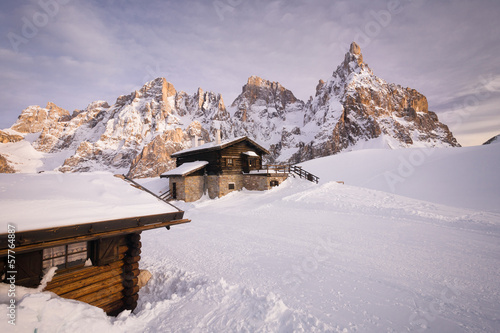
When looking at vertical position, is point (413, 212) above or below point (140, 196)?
below

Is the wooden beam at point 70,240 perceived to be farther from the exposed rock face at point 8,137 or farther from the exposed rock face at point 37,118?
the exposed rock face at point 37,118

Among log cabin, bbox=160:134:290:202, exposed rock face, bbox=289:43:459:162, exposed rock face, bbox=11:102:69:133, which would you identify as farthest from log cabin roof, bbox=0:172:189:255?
exposed rock face, bbox=11:102:69:133

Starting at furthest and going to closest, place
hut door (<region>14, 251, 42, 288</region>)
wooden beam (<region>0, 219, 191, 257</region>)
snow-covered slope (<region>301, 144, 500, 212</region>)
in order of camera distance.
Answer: snow-covered slope (<region>301, 144, 500, 212</region>) → hut door (<region>14, 251, 42, 288</region>) → wooden beam (<region>0, 219, 191, 257</region>)

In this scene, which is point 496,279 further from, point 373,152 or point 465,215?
point 373,152

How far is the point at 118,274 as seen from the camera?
531 centimetres

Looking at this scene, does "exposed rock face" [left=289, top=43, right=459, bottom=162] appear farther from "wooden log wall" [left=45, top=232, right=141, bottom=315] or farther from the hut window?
the hut window

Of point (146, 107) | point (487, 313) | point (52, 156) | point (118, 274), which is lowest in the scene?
point (487, 313)

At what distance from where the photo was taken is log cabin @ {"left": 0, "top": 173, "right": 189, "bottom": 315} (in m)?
3.61

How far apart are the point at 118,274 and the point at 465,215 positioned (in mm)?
15645

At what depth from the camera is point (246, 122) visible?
15538cm

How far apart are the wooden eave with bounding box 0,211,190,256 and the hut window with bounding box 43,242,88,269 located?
3.79ft

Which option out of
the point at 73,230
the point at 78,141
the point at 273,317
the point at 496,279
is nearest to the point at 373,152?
the point at 496,279

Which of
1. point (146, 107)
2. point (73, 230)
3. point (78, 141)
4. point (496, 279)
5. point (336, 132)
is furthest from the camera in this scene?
point (78, 141)

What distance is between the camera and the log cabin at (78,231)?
3609 mm
